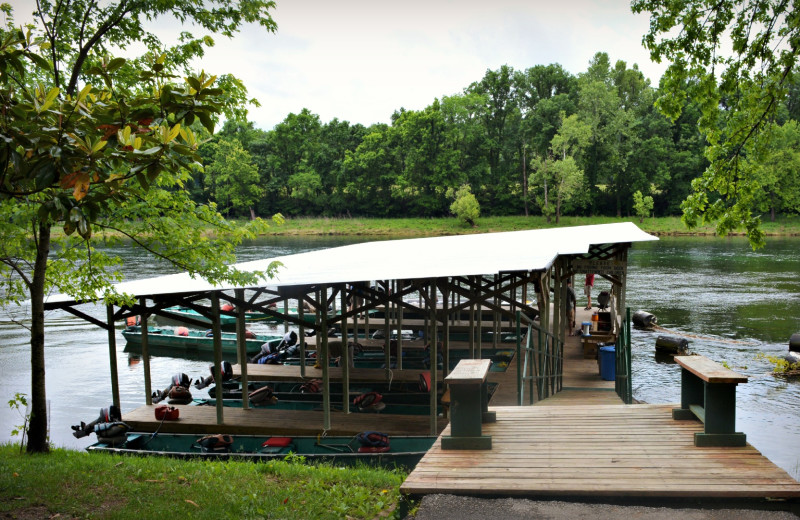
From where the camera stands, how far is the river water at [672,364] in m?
14.8

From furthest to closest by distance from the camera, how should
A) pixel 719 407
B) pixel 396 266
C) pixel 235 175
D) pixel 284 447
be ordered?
pixel 235 175 → pixel 396 266 → pixel 284 447 → pixel 719 407

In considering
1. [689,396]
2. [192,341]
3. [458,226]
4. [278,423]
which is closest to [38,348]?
[278,423]

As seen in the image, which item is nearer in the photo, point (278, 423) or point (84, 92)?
point (84, 92)

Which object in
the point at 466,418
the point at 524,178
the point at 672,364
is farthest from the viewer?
the point at 524,178

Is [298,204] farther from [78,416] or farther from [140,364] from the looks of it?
[78,416]

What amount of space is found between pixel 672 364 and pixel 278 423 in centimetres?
1360

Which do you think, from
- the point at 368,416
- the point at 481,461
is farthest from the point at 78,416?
the point at 481,461

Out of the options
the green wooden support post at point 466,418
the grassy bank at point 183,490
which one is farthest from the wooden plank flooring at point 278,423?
the green wooden support post at point 466,418

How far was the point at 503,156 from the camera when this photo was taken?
7931cm

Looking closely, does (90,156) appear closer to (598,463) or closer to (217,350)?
(598,463)

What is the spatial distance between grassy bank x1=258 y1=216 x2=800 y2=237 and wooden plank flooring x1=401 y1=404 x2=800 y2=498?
58264mm

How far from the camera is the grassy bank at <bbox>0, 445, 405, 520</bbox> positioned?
588cm

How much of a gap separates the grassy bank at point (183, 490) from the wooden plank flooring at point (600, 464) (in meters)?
1.13

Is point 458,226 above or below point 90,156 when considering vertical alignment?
below
